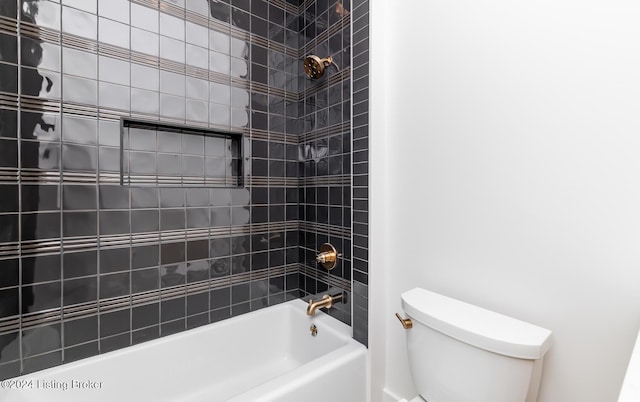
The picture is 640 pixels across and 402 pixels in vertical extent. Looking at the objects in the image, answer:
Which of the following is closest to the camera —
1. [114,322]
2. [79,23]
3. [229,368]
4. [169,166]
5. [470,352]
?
[470,352]

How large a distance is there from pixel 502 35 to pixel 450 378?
112 centimetres

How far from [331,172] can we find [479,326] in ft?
3.35

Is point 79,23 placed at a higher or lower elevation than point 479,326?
higher

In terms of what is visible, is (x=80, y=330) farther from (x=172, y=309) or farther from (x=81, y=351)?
(x=172, y=309)

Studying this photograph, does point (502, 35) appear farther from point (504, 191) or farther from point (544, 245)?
point (544, 245)

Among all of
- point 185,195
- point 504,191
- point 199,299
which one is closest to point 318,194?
point 185,195

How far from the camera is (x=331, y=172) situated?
5.40 ft

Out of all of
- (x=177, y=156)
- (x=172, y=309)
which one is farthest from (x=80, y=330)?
(x=177, y=156)

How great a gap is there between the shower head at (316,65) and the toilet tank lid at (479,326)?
1228mm

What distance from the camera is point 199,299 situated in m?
1.56

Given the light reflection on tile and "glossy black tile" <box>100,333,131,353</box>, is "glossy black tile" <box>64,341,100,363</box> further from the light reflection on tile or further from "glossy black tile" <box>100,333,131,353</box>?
the light reflection on tile

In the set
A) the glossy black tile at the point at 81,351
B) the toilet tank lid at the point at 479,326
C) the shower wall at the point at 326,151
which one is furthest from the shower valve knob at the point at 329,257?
the glossy black tile at the point at 81,351

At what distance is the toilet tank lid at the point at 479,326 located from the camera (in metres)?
0.80

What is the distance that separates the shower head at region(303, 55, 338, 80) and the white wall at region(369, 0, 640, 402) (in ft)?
1.21
